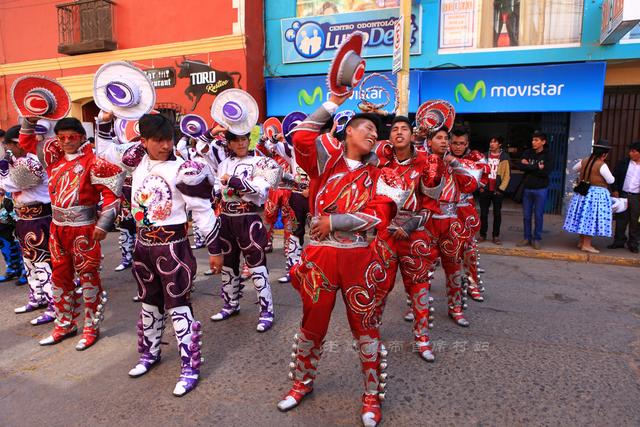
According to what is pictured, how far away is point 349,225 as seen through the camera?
2.59 metres

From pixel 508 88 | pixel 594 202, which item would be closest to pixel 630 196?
pixel 594 202

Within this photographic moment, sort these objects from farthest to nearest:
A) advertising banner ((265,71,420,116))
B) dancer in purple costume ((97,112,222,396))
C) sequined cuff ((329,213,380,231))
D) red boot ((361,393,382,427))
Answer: advertising banner ((265,71,420,116))
dancer in purple costume ((97,112,222,396))
red boot ((361,393,382,427))
sequined cuff ((329,213,380,231))

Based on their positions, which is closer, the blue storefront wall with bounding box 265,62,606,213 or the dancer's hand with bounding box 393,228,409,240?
the dancer's hand with bounding box 393,228,409,240

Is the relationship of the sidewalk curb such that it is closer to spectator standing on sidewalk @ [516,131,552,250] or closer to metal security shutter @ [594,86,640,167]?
spectator standing on sidewalk @ [516,131,552,250]

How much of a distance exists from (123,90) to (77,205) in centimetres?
114

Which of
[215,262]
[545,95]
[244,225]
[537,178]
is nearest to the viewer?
[215,262]

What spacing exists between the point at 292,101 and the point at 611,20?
702cm

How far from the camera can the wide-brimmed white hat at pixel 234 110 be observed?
402 cm

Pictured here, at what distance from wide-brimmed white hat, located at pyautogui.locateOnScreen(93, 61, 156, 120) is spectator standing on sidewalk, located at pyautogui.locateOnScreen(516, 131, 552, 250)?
6448mm

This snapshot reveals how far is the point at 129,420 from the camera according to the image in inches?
116

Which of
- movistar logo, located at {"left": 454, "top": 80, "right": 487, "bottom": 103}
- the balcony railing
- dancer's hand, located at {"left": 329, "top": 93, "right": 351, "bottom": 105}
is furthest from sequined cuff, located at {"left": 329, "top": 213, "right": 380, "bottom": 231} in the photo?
the balcony railing

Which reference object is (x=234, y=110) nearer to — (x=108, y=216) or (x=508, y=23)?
(x=108, y=216)

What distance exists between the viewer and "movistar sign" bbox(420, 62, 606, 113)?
359 inches

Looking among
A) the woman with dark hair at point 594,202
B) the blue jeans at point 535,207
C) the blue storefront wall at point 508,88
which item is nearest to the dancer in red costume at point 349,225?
the blue jeans at point 535,207
